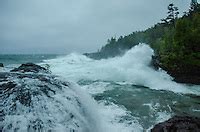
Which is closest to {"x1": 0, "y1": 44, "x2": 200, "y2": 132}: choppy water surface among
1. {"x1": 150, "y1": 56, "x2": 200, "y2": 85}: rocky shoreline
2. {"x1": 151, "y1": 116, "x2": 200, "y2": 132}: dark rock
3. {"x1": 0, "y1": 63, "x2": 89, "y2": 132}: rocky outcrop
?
{"x1": 0, "y1": 63, "x2": 89, "y2": 132}: rocky outcrop

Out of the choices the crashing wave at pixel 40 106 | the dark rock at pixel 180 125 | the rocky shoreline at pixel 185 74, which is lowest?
the rocky shoreline at pixel 185 74

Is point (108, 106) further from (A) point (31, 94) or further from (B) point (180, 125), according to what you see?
(A) point (31, 94)

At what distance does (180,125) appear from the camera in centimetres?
980

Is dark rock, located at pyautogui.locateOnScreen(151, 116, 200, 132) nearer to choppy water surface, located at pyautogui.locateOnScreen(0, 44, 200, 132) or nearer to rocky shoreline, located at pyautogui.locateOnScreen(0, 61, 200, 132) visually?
rocky shoreline, located at pyautogui.locateOnScreen(0, 61, 200, 132)

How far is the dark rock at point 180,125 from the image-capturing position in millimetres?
9617

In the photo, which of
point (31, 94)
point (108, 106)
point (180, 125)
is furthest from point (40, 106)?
point (108, 106)

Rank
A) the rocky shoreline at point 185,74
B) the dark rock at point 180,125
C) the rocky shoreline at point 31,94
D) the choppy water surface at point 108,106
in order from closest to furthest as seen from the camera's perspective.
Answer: the rocky shoreline at point 31,94
the choppy water surface at point 108,106
the dark rock at point 180,125
the rocky shoreline at point 185,74

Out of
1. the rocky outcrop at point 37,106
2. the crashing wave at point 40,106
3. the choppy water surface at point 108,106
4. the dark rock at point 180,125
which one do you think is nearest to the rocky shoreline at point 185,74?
the choppy water surface at point 108,106

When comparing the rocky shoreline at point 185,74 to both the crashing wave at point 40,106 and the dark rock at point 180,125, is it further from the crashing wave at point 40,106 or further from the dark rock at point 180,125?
the crashing wave at point 40,106

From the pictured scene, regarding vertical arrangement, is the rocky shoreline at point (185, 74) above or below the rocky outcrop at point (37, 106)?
below

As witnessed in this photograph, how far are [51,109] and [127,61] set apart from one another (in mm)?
25294

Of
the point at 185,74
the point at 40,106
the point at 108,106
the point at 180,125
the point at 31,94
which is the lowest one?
the point at 185,74

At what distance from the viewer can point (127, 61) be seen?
33.9m

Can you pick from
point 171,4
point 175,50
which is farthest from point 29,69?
point 171,4
